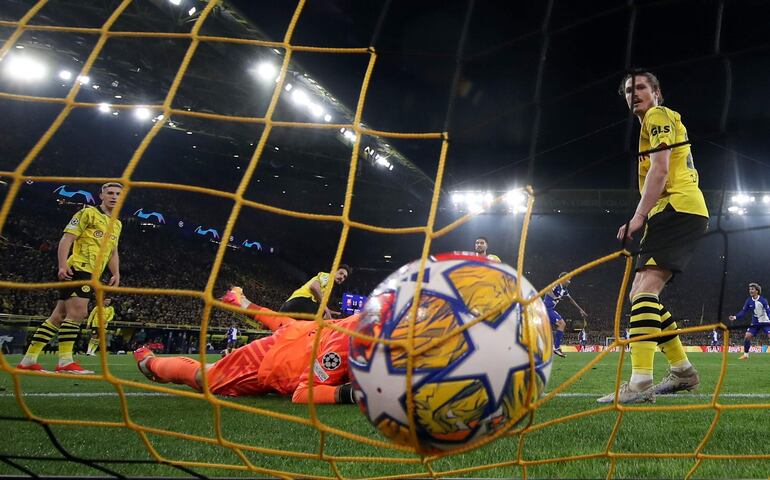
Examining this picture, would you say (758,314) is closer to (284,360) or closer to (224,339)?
(284,360)

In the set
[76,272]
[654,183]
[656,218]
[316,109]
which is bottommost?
[76,272]

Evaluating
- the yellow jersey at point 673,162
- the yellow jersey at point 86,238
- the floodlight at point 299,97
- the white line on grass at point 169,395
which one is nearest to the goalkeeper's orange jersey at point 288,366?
the white line on grass at point 169,395

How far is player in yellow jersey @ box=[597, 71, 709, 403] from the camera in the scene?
8.24 ft

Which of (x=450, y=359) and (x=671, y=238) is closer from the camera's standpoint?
(x=450, y=359)

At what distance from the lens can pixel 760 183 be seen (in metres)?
13.7

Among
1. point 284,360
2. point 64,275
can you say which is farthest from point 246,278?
point 284,360

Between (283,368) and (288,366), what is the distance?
0.03 meters

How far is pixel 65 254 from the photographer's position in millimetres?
4254

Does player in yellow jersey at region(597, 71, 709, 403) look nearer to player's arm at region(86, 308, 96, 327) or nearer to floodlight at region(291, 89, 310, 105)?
player's arm at region(86, 308, 96, 327)

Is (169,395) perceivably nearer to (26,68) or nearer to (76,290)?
(76,290)

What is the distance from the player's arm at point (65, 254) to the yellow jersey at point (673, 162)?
4.23 m

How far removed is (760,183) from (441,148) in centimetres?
1552

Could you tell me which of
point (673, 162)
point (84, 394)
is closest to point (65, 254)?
point (84, 394)

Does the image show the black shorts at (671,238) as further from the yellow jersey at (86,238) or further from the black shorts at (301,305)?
the yellow jersey at (86,238)
